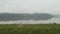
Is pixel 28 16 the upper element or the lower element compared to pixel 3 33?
lower

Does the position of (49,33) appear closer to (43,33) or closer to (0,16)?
(43,33)

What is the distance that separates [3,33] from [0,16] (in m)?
41.0

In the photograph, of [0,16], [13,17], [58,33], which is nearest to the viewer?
[58,33]

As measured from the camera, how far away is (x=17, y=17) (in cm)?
6956

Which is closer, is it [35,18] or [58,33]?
[58,33]

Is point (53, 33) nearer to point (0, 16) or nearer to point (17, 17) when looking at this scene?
point (0, 16)

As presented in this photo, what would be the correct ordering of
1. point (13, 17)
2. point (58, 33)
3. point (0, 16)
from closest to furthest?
point (58, 33)
point (0, 16)
point (13, 17)

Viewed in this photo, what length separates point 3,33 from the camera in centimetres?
2219

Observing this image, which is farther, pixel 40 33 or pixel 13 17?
pixel 13 17

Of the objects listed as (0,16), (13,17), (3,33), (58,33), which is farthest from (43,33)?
(13,17)

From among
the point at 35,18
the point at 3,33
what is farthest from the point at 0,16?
the point at 3,33

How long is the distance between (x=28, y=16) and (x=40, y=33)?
4425 cm

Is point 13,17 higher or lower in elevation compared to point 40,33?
lower

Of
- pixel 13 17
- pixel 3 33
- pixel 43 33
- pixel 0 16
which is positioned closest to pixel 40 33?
pixel 43 33
